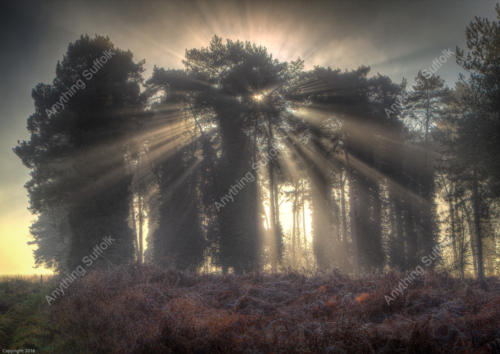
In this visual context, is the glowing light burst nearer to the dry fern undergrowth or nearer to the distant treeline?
the distant treeline

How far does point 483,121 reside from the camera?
14859mm

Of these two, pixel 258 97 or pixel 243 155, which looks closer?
pixel 243 155

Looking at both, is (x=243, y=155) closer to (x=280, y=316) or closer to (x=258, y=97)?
(x=258, y=97)

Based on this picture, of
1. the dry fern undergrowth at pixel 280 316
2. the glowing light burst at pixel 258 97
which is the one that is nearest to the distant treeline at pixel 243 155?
the glowing light burst at pixel 258 97

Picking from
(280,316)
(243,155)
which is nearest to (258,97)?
(243,155)

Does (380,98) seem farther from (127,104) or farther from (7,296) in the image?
(7,296)

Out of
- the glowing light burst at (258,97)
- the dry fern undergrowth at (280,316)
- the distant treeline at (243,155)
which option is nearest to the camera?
the dry fern undergrowth at (280,316)

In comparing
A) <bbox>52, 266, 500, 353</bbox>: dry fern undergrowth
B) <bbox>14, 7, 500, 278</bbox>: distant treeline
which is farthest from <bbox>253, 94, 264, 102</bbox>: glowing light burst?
<bbox>52, 266, 500, 353</bbox>: dry fern undergrowth

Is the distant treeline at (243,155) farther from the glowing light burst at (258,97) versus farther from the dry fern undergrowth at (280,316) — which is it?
the dry fern undergrowth at (280,316)

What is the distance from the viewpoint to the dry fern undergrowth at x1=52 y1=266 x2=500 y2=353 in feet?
15.1

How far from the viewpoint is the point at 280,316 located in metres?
6.22

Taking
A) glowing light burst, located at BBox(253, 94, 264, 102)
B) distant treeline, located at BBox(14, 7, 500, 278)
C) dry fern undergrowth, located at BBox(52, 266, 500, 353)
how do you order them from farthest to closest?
1. glowing light burst, located at BBox(253, 94, 264, 102)
2. distant treeline, located at BBox(14, 7, 500, 278)
3. dry fern undergrowth, located at BBox(52, 266, 500, 353)

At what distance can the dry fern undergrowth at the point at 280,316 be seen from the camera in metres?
4.60

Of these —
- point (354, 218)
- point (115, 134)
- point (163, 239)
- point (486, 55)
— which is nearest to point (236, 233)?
point (163, 239)
